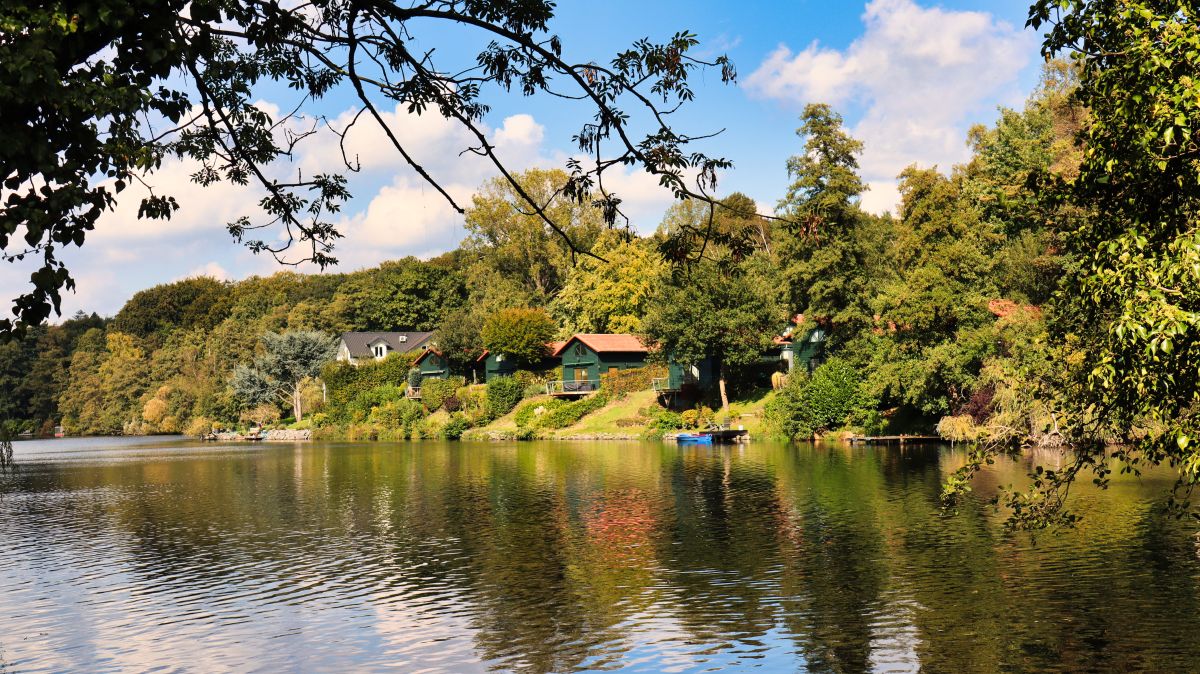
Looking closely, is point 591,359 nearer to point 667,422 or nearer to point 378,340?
point 667,422

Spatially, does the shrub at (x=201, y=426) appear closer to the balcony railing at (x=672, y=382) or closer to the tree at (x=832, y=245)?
the balcony railing at (x=672, y=382)

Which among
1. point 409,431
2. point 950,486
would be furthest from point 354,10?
point 409,431

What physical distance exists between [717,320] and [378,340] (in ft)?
182

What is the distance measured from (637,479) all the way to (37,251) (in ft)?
114

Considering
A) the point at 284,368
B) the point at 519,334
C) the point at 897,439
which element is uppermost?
the point at 519,334

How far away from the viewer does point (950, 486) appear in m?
15.2

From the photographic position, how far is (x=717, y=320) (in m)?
66.2

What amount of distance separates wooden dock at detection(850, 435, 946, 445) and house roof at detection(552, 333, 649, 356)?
26408mm

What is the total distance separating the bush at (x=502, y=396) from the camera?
81000 mm

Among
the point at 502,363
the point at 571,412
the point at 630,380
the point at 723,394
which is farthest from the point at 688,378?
the point at 502,363

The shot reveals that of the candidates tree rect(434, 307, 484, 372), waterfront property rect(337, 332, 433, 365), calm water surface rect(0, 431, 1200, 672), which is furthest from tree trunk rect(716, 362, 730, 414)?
waterfront property rect(337, 332, 433, 365)

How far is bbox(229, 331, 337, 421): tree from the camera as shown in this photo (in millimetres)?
99562

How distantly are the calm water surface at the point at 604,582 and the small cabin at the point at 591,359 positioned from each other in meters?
41.5

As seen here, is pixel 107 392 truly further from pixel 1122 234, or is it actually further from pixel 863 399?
pixel 1122 234
